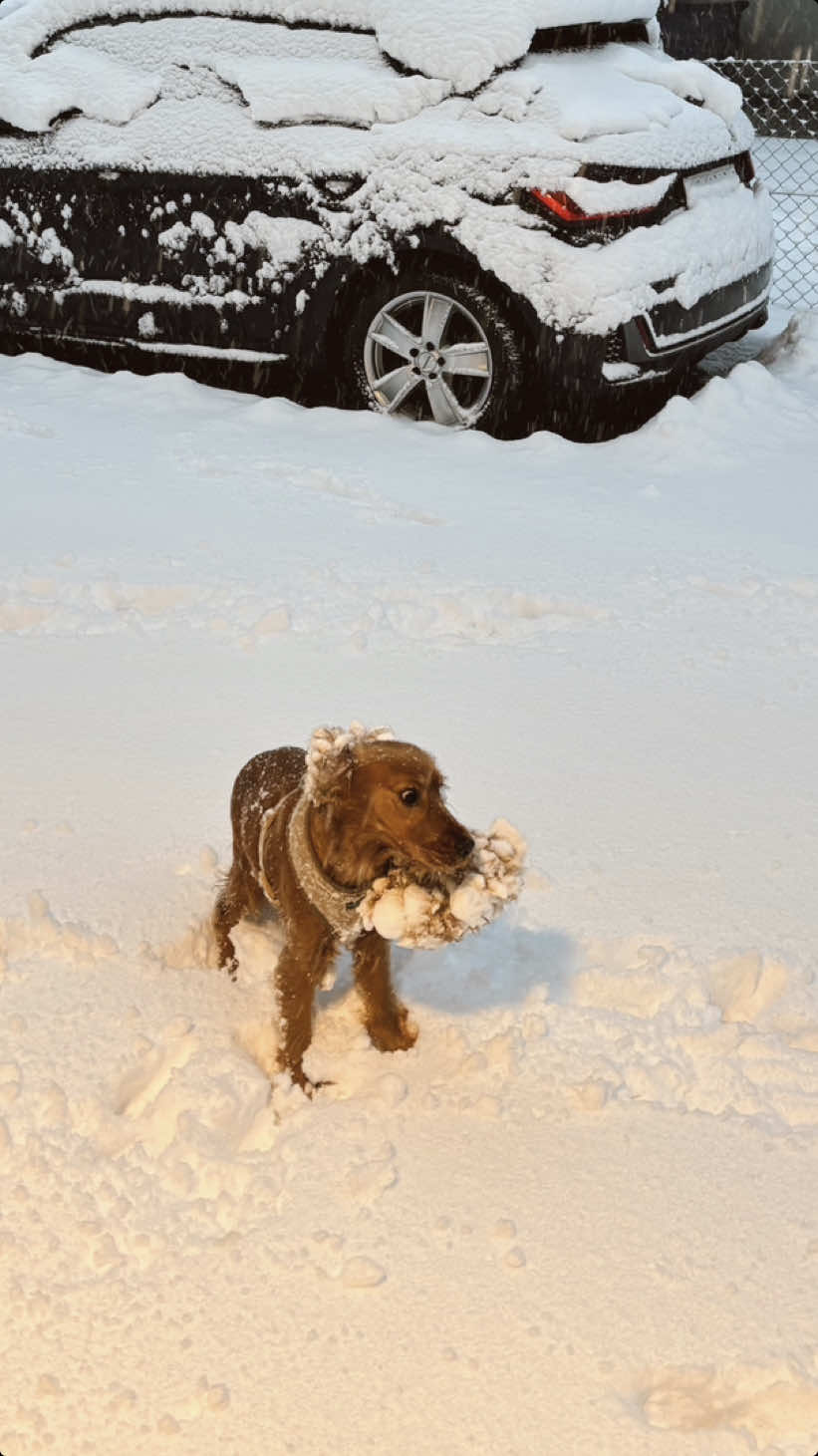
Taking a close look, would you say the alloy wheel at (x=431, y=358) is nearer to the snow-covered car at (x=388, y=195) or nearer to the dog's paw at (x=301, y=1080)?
the snow-covered car at (x=388, y=195)

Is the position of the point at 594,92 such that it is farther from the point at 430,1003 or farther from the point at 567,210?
the point at 430,1003

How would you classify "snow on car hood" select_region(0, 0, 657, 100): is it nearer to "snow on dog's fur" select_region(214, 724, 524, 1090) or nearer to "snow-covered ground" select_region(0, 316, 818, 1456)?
"snow-covered ground" select_region(0, 316, 818, 1456)

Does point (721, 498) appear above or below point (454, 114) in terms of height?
below

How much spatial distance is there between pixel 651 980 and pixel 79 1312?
4.49ft

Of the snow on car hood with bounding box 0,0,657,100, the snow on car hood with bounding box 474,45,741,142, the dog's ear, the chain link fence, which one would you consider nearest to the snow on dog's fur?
the dog's ear

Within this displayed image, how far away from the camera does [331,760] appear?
260cm

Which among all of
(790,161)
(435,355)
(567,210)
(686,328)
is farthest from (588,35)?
(790,161)

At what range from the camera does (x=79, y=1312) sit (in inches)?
92.1

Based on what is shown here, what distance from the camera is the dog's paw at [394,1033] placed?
299cm

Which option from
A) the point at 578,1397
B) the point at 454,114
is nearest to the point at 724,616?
the point at 454,114

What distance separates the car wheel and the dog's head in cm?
396

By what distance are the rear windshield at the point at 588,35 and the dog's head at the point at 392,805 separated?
472 centimetres

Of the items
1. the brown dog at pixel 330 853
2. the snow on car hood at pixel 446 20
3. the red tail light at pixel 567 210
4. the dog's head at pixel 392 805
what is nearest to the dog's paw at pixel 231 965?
the brown dog at pixel 330 853

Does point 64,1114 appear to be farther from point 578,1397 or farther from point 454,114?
point 454,114
